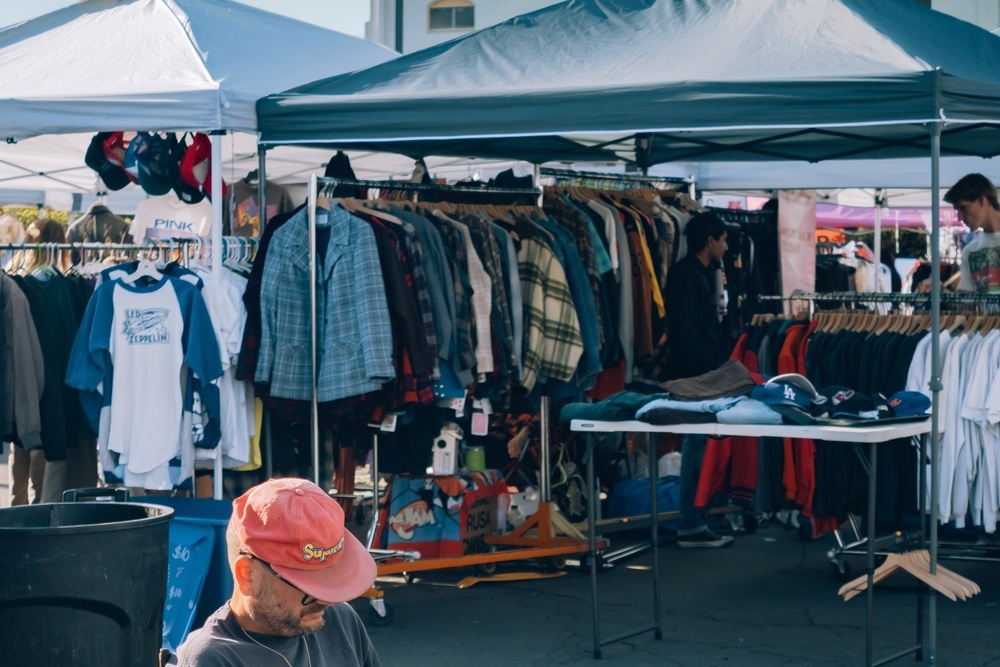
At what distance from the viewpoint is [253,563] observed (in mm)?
2629

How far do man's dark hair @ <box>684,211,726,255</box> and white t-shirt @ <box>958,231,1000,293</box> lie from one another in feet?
4.77

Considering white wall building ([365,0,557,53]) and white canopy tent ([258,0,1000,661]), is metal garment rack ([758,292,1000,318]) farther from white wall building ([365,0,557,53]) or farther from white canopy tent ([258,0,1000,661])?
white wall building ([365,0,557,53])

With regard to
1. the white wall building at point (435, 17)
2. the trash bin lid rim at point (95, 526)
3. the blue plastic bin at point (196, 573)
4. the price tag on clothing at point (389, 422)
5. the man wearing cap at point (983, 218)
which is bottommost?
the blue plastic bin at point (196, 573)

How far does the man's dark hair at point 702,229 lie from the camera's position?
324 inches

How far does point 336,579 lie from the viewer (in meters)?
2.64

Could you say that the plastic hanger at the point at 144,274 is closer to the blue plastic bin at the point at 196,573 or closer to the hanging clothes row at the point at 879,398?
the blue plastic bin at the point at 196,573

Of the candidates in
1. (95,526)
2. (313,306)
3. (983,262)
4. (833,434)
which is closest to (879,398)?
(833,434)

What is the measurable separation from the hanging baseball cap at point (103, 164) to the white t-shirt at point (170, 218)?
0.50 m

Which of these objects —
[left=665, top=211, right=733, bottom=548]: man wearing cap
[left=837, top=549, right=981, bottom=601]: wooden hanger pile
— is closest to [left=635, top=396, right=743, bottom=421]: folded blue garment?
[left=837, top=549, right=981, bottom=601]: wooden hanger pile

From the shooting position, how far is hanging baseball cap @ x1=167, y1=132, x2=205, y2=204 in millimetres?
7473

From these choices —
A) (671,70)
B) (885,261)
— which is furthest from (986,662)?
(885,261)

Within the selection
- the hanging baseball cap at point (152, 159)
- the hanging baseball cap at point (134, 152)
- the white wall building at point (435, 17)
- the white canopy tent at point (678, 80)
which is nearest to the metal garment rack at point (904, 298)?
the white canopy tent at point (678, 80)

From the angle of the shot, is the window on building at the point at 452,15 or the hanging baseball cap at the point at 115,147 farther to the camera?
the window on building at the point at 452,15

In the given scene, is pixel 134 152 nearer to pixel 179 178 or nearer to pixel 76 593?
pixel 179 178
